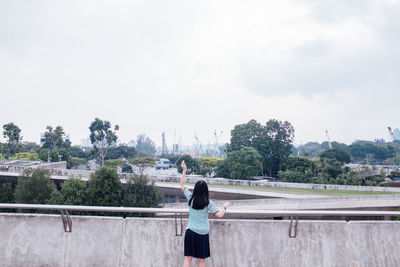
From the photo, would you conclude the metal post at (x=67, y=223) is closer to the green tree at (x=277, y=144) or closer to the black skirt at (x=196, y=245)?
the black skirt at (x=196, y=245)

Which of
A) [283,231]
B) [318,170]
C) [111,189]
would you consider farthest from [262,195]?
[283,231]

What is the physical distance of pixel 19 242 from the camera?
424 cm

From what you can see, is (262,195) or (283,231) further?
(262,195)

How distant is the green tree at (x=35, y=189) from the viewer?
33.4 m

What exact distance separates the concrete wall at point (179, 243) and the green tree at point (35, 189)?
32.3m

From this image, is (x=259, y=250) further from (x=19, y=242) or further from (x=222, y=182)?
(x=222, y=182)

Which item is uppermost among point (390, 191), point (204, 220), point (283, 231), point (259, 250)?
point (204, 220)

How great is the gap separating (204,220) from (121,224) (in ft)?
4.47

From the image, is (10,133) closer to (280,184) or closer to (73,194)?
(73,194)

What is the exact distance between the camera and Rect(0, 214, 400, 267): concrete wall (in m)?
4.11

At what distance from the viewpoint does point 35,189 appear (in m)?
33.8

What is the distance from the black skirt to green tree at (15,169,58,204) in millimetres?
33868

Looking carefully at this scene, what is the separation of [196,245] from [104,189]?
28.3 m

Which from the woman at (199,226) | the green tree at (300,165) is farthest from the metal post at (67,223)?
the green tree at (300,165)
